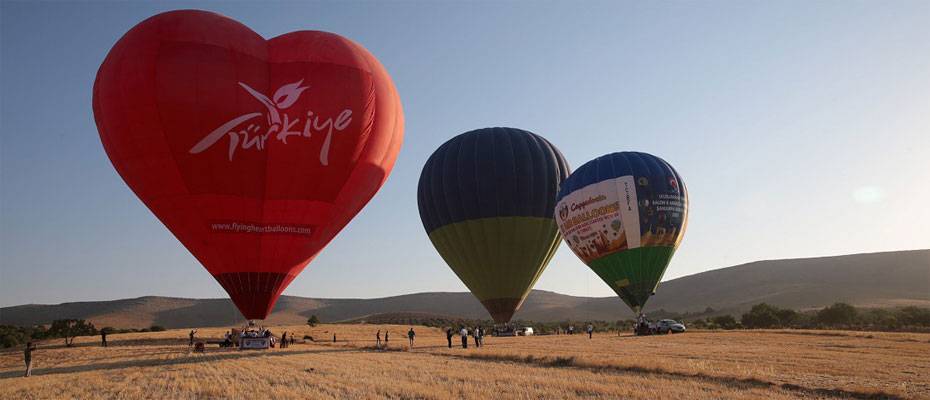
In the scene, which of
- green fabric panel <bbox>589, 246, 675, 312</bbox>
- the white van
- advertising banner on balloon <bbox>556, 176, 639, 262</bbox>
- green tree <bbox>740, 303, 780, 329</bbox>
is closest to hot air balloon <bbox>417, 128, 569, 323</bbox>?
advertising banner on balloon <bbox>556, 176, 639, 262</bbox>

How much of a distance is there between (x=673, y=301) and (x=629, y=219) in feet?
348

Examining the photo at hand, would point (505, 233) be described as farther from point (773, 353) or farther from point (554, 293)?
point (554, 293)

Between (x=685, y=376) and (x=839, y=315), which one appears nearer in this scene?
(x=685, y=376)

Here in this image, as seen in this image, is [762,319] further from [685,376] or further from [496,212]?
[685,376]

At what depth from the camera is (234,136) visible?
21781mm

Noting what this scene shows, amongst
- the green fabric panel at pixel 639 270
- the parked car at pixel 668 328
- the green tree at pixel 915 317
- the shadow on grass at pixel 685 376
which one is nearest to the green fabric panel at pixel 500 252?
the green fabric panel at pixel 639 270

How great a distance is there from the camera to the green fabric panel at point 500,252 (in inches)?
1513

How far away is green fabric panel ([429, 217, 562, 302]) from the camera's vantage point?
38438 millimetres

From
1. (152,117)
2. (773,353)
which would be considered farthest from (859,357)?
(152,117)

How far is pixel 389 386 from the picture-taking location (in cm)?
1313

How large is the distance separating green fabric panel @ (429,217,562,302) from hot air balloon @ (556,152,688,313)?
8.62ft

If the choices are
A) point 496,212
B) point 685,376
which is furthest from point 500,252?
point 685,376

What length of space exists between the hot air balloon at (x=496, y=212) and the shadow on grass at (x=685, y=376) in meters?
16.8

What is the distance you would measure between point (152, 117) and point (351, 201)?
7.82m
